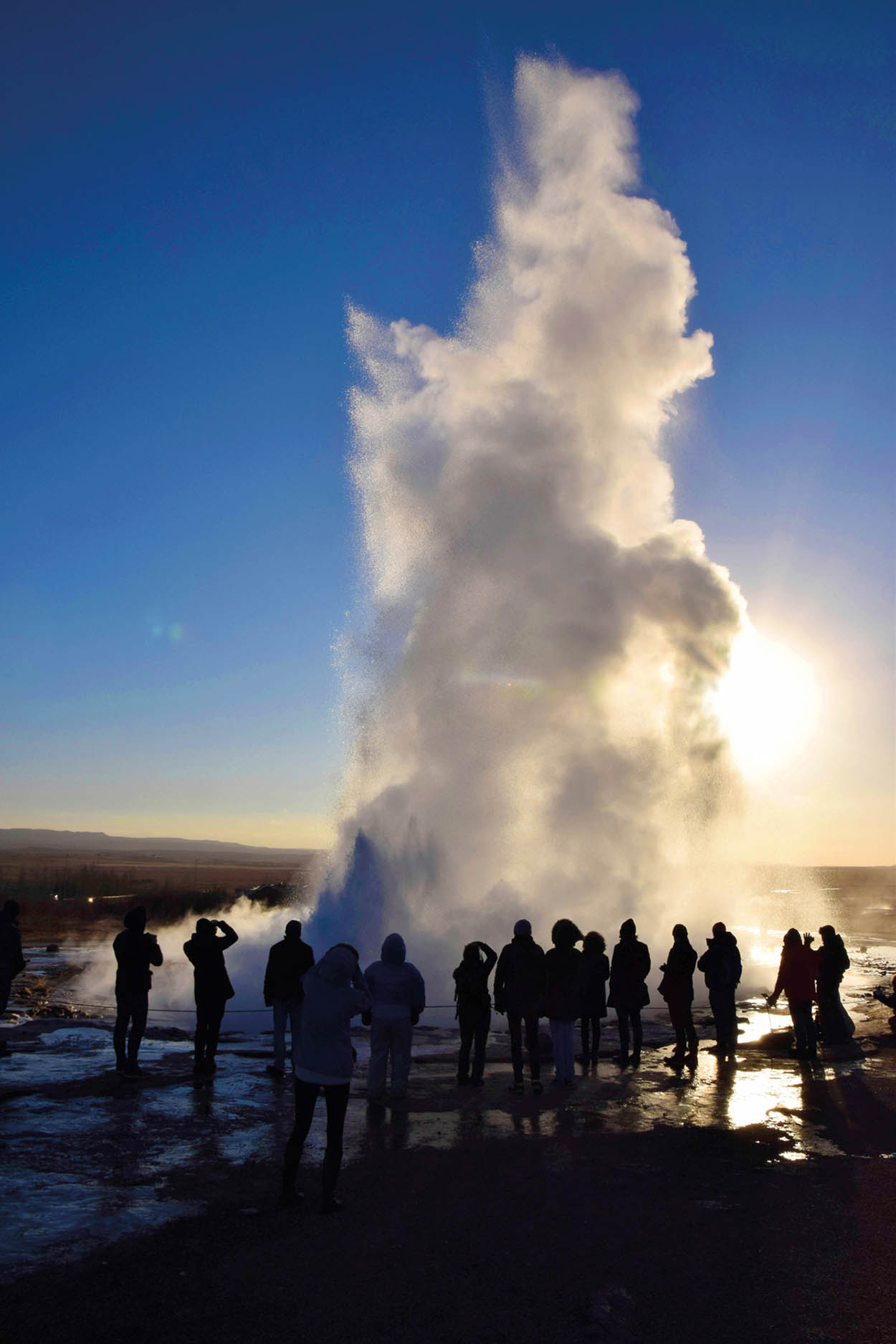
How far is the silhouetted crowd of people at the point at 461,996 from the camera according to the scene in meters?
5.88

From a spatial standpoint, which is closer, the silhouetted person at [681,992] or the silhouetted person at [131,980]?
the silhouetted person at [131,980]

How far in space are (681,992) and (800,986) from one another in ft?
5.60

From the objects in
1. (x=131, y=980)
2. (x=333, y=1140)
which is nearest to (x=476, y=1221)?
(x=333, y=1140)

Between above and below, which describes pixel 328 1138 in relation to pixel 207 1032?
above

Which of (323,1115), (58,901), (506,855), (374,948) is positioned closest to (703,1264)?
(323,1115)

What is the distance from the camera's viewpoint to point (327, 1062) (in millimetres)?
5680

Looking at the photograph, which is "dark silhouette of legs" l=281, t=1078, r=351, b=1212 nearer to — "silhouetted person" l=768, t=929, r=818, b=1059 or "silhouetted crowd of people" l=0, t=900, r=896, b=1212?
"silhouetted crowd of people" l=0, t=900, r=896, b=1212

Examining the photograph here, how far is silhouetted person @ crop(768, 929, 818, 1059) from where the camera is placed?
11.7m

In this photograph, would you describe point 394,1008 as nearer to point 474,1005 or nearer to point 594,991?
point 474,1005

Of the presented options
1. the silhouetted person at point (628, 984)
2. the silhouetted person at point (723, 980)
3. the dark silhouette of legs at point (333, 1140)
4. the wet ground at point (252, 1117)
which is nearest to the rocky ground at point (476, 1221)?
the wet ground at point (252, 1117)

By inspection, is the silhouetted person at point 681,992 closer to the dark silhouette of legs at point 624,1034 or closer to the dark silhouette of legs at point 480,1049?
the dark silhouette of legs at point 624,1034

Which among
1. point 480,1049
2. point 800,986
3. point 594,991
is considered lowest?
point 480,1049

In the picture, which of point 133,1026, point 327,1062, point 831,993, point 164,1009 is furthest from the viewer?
point 164,1009

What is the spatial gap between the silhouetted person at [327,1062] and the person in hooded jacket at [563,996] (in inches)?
173
